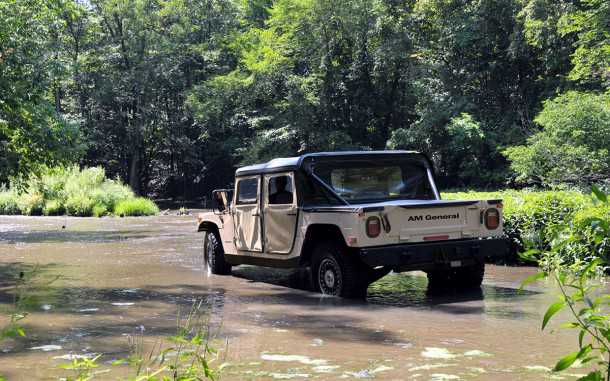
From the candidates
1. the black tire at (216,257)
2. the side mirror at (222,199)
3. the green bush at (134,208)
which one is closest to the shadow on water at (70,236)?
the black tire at (216,257)

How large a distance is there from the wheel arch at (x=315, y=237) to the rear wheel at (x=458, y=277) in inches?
69.6

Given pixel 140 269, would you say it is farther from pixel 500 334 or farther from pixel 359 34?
pixel 359 34

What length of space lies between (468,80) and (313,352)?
116 ft

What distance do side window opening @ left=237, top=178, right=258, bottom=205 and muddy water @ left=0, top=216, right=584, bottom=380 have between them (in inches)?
53.2

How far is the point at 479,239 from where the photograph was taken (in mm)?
9812

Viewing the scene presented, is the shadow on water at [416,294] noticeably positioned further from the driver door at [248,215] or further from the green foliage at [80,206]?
the green foliage at [80,206]

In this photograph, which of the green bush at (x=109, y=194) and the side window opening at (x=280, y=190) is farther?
the green bush at (x=109, y=194)

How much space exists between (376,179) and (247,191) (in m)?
2.16

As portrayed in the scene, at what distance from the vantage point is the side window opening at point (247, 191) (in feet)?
37.8

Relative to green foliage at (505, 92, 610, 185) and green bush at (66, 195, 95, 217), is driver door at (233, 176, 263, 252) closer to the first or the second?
green foliage at (505, 92, 610, 185)

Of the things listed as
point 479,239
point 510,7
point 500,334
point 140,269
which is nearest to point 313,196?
point 479,239

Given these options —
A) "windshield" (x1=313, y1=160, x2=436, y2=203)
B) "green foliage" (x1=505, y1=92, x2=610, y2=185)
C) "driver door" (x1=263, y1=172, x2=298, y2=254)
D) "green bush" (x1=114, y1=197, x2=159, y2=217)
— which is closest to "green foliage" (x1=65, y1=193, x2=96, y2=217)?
"green bush" (x1=114, y1=197, x2=159, y2=217)

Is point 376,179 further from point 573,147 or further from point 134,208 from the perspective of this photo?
point 134,208

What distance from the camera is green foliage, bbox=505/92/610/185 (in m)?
20.8
